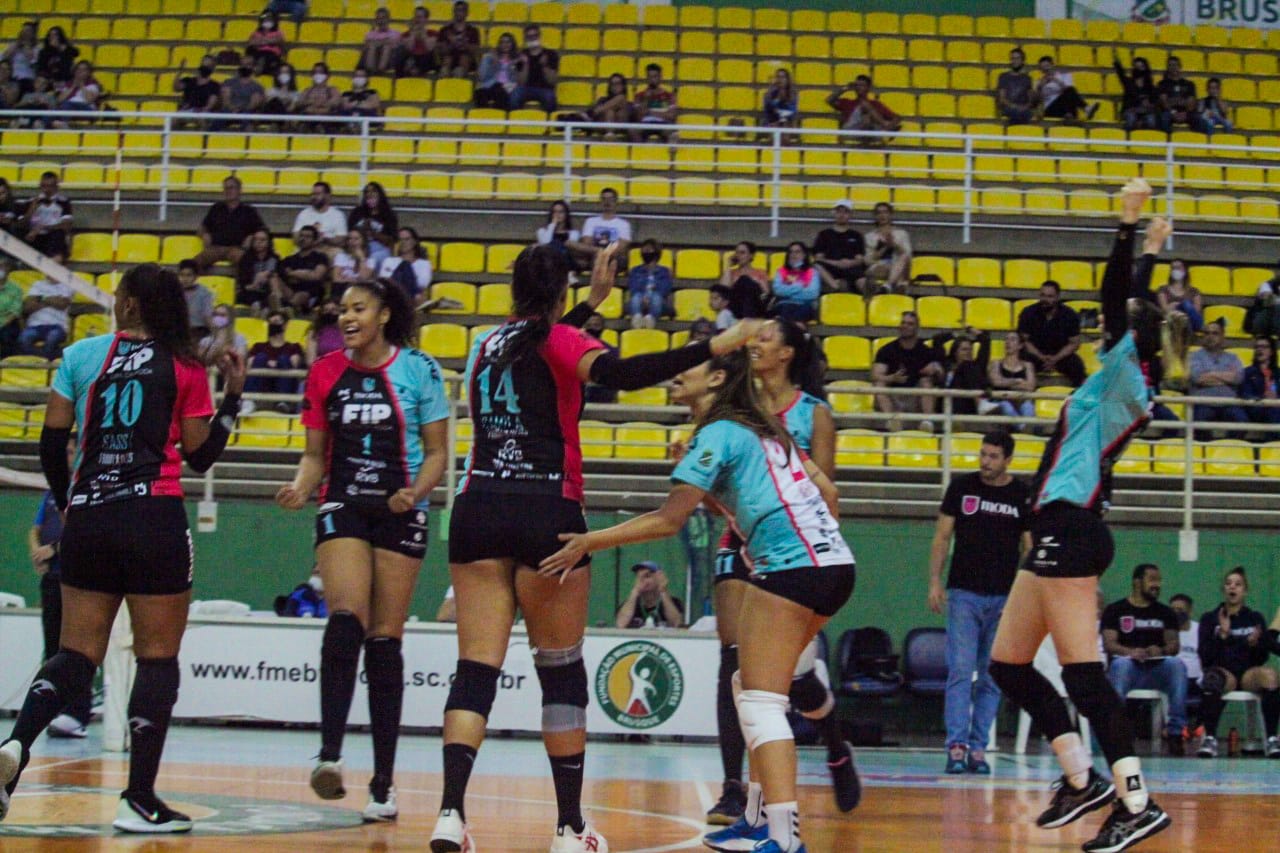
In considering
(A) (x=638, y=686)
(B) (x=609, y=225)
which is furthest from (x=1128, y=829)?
(B) (x=609, y=225)

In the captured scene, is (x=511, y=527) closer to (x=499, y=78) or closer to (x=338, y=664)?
(x=338, y=664)

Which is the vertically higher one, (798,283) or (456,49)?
(456,49)

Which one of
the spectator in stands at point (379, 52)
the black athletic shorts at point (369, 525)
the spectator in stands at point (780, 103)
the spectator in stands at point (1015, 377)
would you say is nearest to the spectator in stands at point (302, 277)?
the spectator in stands at point (379, 52)

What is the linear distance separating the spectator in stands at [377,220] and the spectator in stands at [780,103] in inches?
210

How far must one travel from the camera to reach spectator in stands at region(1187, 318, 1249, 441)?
54.9 feet

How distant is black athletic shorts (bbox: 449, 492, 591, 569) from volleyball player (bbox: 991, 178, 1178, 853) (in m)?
2.21

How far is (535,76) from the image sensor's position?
2186 centimetres

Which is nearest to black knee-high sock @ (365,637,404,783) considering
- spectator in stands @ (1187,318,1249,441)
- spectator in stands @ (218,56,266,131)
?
spectator in stands @ (1187,318,1249,441)

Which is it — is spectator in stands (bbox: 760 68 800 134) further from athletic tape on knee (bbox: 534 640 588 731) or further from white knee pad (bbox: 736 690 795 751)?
white knee pad (bbox: 736 690 795 751)

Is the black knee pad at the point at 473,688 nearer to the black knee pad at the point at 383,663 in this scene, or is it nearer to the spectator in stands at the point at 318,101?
the black knee pad at the point at 383,663

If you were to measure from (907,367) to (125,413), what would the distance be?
11.3m

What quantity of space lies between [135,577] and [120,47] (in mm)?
18899

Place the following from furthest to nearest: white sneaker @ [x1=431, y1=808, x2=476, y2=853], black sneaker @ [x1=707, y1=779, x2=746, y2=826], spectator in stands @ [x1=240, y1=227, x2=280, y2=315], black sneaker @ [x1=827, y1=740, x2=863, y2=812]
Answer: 1. spectator in stands @ [x1=240, y1=227, x2=280, y2=315]
2. black sneaker @ [x1=827, y1=740, x2=863, y2=812]
3. black sneaker @ [x1=707, y1=779, x2=746, y2=826]
4. white sneaker @ [x1=431, y1=808, x2=476, y2=853]

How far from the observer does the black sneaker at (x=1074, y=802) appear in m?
7.09
